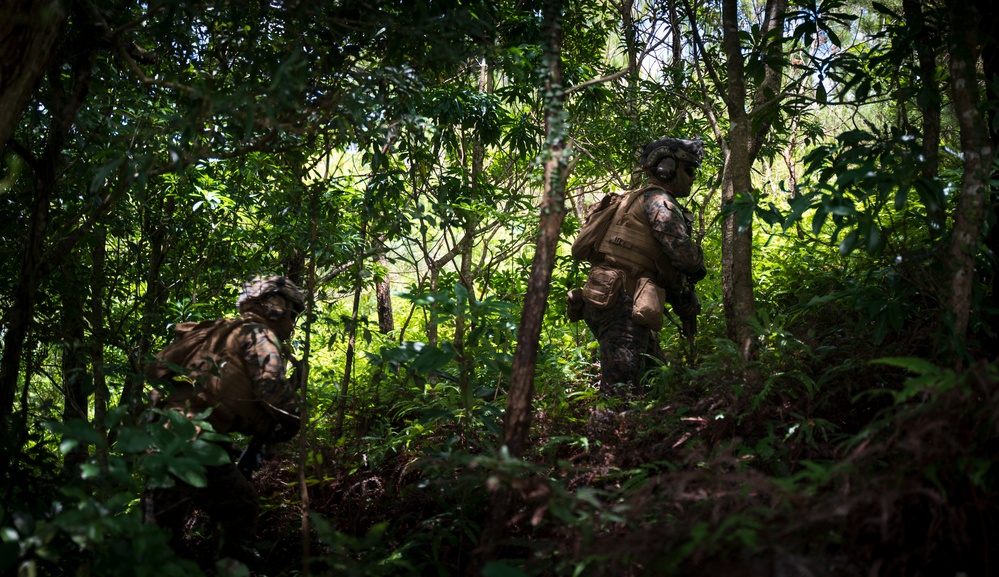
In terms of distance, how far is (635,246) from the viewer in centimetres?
584

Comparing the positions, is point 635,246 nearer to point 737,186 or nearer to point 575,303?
point 575,303

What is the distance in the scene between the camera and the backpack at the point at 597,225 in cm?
596

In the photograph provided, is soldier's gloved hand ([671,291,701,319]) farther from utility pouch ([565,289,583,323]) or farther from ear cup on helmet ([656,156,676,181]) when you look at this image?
ear cup on helmet ([656,156,676,181])

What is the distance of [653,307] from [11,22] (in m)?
4.14

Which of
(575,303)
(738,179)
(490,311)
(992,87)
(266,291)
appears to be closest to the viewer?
(992,87)

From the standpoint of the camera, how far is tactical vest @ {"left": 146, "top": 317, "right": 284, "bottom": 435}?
4.34 meters

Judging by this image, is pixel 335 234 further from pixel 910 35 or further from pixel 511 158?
pixel 910 35

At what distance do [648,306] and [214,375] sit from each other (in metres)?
2.98

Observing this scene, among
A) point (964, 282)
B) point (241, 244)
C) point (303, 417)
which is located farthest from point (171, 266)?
point (964, 282)

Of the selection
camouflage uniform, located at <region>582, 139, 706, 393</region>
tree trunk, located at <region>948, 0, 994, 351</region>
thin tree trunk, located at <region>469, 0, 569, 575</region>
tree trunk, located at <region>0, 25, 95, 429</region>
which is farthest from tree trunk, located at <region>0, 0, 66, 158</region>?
tree trunk, located at <region>948, 0, 994, 351</region>

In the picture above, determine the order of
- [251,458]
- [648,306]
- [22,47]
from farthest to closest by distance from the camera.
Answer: [648,306] → [251,458] → [22,47]

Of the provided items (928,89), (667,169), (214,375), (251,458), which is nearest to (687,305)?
(667,169)

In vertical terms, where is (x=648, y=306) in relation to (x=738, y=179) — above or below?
below

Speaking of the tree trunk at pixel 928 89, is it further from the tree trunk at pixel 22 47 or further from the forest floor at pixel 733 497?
the tree trunk at pixel 22 47
